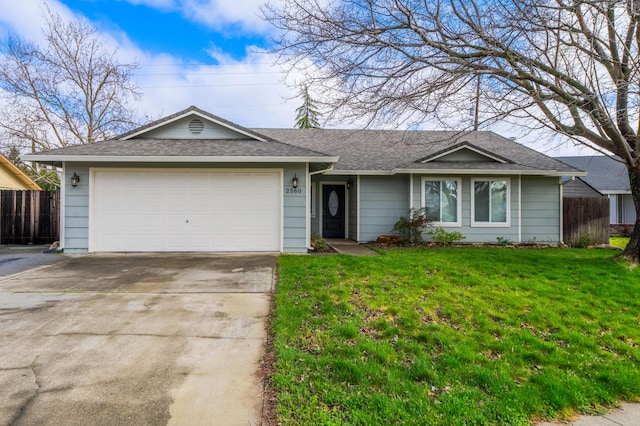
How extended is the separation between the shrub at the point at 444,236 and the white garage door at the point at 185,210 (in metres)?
5.24

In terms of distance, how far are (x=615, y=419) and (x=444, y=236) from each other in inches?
330

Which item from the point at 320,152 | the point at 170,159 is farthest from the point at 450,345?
the point at 170,159

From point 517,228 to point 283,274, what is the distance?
346 inches

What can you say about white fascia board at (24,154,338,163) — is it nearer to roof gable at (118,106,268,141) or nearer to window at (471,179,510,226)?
roof gable at (118,106,268,141)

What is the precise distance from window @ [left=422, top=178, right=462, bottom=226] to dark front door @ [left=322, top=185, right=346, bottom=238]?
127 inches

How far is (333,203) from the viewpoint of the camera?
42.2ft

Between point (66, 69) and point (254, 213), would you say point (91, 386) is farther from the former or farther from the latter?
point (66, 69)

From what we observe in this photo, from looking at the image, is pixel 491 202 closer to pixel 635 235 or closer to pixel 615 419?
pixel 635 235

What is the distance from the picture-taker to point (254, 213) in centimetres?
888

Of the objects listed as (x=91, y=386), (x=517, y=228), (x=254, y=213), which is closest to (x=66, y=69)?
(x=254, y=213)

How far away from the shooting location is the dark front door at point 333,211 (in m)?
12.8

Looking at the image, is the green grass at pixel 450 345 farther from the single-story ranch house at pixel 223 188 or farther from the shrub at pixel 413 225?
the shrub at pixel 413 225

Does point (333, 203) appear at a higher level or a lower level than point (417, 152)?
lower

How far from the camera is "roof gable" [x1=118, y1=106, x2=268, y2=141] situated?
971cm
